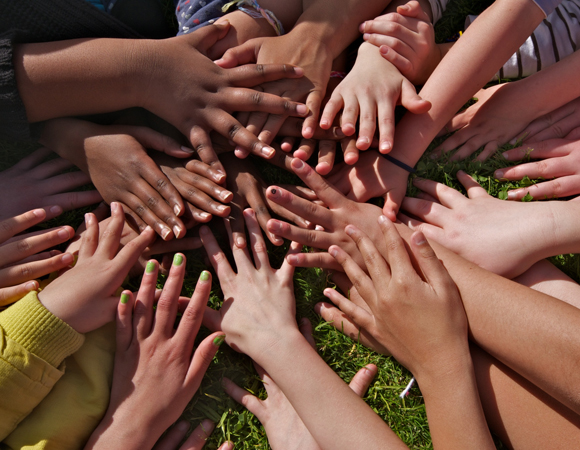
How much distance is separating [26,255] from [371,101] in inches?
65.7

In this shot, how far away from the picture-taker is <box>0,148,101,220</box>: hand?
6.79 feet

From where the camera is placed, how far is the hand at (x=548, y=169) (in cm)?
203

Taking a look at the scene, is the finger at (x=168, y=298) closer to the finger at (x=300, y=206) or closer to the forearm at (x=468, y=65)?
the finger at (x=300, y=206)

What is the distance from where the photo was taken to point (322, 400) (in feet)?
5.64

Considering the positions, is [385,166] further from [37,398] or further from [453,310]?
[37,398]

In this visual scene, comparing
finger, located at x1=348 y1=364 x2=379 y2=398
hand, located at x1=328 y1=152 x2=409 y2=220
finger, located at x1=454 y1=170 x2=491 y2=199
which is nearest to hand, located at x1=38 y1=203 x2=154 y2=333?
hand, located at x1=328 y1=152 x2=409 y2=220

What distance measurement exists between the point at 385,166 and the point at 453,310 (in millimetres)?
711

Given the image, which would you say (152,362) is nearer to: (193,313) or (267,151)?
(193,313)

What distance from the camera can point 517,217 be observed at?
185 centimetres

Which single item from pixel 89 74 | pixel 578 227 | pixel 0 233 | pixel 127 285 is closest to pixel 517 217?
pixel 578 227

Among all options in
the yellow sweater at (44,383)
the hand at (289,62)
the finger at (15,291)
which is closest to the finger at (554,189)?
the hand at (289,62)

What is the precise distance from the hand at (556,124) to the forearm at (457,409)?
48.6 inches

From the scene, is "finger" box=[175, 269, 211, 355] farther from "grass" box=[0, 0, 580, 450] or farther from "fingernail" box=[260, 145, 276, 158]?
"fingernail" box=[260, 145, 276, 158]

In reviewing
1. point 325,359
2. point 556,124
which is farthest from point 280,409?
point 556,124
